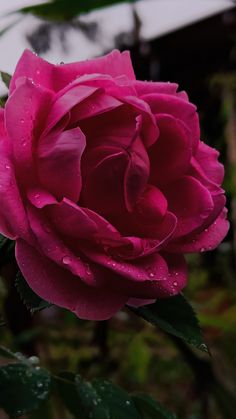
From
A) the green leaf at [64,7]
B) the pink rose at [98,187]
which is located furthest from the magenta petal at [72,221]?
the green leaf at [64,7]

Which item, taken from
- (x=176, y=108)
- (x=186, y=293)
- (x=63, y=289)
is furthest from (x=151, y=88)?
(x=186, y=293)

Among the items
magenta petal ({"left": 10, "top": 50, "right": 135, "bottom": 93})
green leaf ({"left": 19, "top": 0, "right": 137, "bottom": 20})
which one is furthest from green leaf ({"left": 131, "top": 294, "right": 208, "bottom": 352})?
green leaf ({"left": 19, "top": 0, "right": 137, "bottom": 20})

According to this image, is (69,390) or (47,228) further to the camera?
(69,390)

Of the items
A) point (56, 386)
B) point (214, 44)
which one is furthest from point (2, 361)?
point (214, 44)

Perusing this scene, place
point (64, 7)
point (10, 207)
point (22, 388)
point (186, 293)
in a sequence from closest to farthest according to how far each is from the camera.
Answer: point (10, 207) → point (22, 388) → point (64, 7) → point (186, 293)

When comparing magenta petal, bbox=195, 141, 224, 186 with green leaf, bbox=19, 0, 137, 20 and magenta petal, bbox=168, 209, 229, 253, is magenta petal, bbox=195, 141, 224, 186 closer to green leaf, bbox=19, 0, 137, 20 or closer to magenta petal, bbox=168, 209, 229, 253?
magenta petal, bbox=168, 209, 229, 253

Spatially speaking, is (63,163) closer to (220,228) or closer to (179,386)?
(220,228)

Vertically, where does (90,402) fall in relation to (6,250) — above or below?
below

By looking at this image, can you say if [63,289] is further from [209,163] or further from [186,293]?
[186,293]
